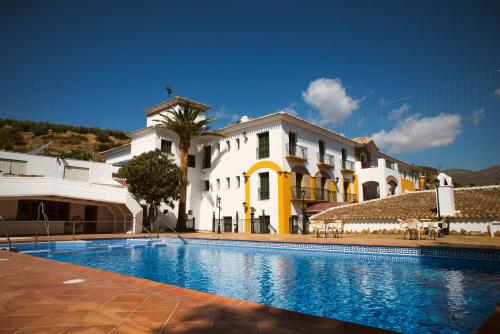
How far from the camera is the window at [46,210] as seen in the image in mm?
18578

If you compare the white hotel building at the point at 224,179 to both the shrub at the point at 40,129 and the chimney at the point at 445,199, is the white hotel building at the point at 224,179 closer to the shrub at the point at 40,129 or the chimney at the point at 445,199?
the chimney at the point at 445,199

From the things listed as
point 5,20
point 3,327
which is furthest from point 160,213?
point 3,327

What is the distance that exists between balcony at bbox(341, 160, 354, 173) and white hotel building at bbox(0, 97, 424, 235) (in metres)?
0.04

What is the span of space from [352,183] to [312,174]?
702 cm

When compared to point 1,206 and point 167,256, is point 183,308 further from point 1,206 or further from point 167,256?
point 1,206

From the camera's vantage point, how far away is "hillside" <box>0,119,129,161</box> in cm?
4419

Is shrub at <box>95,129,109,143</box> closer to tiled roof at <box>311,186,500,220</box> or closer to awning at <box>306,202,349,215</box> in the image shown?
awning at <box>306,202,349,215</box>

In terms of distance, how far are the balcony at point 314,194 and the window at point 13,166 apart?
720 inches

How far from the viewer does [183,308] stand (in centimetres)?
328

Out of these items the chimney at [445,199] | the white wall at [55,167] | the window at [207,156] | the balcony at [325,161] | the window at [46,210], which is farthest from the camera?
the window at [207,156]

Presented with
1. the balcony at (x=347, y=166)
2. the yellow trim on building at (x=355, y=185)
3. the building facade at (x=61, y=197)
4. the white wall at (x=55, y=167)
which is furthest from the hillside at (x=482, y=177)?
the white wall at (x=55, y=167)

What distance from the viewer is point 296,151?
2356 cm

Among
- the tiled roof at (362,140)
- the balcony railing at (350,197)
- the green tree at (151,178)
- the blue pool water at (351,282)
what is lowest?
the blue pool water at (351,282)

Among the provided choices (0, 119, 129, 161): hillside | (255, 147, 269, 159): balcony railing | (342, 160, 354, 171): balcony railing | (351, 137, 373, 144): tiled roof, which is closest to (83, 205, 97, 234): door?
(255, 147, 269, 159): balcony railing
